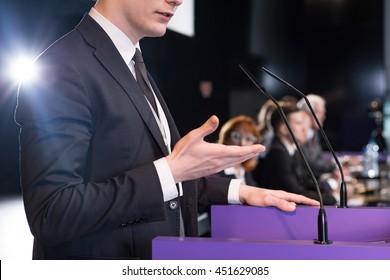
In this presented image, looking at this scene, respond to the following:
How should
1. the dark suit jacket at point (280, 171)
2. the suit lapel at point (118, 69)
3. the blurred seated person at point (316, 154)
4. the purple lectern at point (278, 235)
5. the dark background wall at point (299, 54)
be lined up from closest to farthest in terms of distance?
the purple lectern at point (278, 235), the suit lapel at point (118, 69), the dark suit jacket at point (280, 171), the blurred seated person at point (316, 154), the dark background wall at point (299, 54)

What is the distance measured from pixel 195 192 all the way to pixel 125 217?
1.18 ft

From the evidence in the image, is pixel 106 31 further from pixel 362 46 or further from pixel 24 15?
pixel 362 46

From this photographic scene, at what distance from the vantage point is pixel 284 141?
15.5 feet

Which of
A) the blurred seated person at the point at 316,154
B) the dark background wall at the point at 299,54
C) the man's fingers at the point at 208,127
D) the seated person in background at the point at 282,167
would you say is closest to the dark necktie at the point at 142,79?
the man's fingers at the point at 208,127

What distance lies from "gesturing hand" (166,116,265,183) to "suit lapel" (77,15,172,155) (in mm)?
184

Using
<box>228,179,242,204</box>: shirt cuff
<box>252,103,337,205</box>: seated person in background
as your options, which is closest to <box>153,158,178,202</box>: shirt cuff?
<box>228,179,242,204</box>: shirt cuff

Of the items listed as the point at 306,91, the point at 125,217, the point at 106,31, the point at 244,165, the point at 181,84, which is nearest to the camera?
the point at 125,217

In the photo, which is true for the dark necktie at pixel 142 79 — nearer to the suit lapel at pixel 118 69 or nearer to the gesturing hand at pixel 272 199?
the suit lapel at pixel 118 69

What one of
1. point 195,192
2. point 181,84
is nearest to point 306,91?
point 181,84

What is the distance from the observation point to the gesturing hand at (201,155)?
1211mm

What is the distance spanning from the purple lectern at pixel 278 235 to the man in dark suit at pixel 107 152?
0.15 feet

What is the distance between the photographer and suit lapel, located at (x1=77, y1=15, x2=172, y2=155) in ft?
4.70

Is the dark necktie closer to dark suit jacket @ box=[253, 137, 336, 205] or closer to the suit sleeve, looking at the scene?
the suit sleeve

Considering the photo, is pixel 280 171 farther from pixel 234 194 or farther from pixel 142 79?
Result: pixel 142 79
